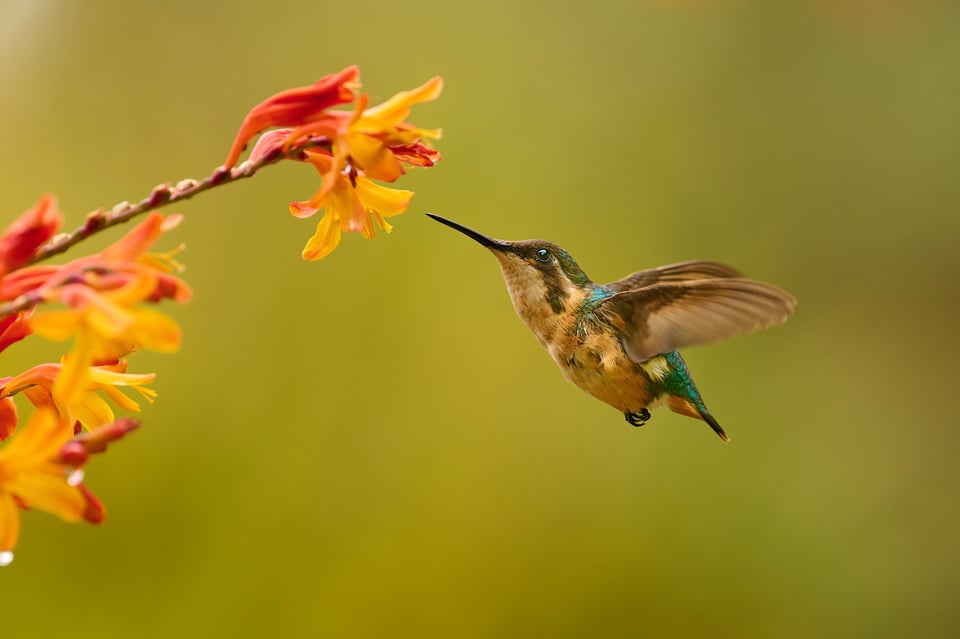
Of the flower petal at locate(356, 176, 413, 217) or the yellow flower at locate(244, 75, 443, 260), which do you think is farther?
the flower petal at locate(356, 176, 413, 217)

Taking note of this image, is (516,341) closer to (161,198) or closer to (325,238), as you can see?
(325,238)

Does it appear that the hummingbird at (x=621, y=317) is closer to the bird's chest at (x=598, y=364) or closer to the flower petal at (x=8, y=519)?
the bird's chest at (x=598, y=364)

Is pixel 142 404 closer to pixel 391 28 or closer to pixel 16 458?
pixel 391 28

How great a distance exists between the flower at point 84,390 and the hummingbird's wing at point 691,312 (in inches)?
36.0

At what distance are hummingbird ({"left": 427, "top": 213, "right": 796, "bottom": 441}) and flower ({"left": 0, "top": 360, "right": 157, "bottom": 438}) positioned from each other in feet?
2.32

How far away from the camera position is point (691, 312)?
1742 mm

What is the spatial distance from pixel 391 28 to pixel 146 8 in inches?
40.2

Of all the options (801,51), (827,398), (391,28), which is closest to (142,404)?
(391,28)

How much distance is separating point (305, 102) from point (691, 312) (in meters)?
0.84

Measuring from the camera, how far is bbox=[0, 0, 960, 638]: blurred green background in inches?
138

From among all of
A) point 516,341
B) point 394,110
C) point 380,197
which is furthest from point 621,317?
point 516,341

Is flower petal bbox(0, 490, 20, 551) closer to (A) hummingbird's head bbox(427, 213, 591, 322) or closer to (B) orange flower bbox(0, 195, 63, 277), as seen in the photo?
(B) orange flower bbox(0, 195, 63, 277)

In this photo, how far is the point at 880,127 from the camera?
438 centimetres

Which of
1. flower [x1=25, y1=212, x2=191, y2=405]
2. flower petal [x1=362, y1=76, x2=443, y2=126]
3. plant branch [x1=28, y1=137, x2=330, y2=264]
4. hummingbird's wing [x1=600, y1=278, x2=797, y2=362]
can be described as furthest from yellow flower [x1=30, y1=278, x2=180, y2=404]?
hummingbird's wing [x1=600, y1=278, x2=797, y2=362]
